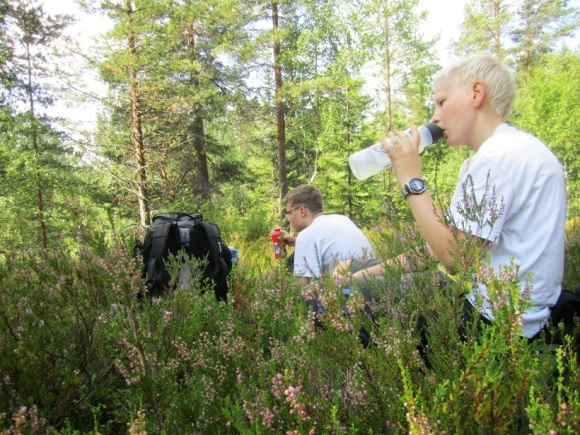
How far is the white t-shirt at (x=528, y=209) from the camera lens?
1748 millimetres

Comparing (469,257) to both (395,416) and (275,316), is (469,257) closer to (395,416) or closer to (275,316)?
(395,416)

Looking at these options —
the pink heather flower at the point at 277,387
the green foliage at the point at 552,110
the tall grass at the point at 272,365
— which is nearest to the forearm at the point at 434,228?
the tall grass at the point at 272,365

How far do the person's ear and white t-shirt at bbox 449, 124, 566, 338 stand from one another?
31 centimetres

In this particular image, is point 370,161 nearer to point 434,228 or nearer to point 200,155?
point 434,228

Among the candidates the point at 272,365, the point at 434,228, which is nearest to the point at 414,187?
the point at 434,228

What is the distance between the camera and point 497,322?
1.04 metres

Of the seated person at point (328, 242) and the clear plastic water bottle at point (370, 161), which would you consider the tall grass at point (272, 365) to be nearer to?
the clear plastic water bottle at point (370, 161)

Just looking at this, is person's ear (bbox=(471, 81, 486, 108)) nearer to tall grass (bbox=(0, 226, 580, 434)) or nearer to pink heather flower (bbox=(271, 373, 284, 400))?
tall grass (bbox=(0, 226, 580, 434))

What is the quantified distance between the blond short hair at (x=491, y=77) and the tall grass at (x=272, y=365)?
774 mm

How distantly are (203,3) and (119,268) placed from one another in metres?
15.2

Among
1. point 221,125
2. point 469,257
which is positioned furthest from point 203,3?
point 469,257

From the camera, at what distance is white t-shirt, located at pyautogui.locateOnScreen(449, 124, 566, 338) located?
1748mm

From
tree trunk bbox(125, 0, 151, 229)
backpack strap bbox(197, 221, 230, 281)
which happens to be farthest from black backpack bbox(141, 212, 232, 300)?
tree trunk bbox(125, 0, 151, 229)

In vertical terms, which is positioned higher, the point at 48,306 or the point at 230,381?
the point at 48,306
